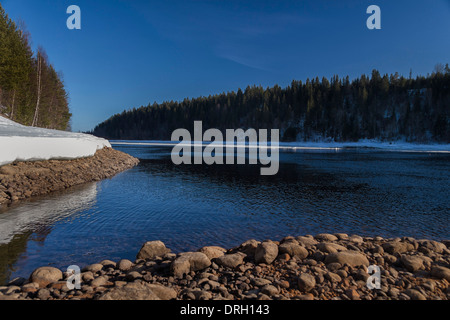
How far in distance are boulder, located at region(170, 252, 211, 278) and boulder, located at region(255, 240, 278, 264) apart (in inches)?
50.5

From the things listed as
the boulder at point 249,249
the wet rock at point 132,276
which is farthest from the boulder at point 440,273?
the wet rock at point 132,276

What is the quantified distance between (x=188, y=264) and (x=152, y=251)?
170 cm

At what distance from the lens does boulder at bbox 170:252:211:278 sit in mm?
5672

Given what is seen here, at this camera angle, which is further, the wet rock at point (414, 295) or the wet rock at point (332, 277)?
the wet rock at point (332, 277)

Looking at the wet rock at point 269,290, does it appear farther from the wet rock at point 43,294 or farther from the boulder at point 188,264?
the wet rock at point 43,294

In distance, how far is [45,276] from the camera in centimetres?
542

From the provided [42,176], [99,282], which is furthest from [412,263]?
[42,176]

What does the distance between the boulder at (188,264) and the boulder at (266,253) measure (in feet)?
4.21

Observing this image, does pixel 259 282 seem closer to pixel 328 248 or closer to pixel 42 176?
pixel 328 248

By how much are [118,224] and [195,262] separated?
18.4 ft

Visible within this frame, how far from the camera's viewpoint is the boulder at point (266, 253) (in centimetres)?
614
